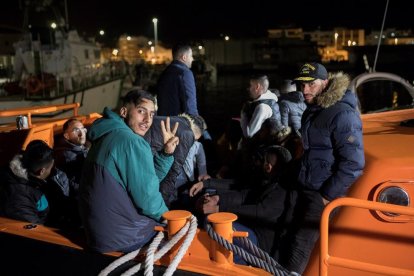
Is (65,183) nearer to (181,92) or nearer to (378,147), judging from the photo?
(181,92)

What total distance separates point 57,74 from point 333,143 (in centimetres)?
2036

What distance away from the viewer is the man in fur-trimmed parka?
296cm

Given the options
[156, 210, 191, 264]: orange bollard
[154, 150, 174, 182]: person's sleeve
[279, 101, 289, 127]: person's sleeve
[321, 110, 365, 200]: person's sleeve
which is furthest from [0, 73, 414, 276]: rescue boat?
[279, 101, 289, 127]: person's sleeve

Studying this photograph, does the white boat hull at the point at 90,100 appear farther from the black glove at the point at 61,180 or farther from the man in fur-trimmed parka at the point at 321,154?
the man in fur-trimmed parka at the point at 321,154

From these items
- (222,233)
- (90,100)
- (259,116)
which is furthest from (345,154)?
(90,100)

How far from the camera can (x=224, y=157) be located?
6.65 m

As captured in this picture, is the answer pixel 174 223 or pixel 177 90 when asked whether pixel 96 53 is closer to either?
pixel 177 90

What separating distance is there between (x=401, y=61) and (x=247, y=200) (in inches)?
3744

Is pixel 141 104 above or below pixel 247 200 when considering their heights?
above

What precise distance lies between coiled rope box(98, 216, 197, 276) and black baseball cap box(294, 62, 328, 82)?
131cm

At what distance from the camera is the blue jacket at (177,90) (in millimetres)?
5191

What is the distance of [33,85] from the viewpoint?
18.4 m

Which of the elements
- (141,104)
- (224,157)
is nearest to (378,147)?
(141,104)

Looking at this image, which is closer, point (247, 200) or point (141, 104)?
point (141, 104)
